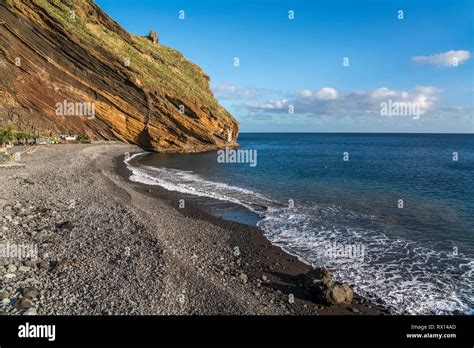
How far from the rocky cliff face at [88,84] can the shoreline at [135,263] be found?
115 feet

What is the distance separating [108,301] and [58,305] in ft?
4.60

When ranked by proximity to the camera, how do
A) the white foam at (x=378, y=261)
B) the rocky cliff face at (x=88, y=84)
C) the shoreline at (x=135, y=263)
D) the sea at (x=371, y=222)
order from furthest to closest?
the rocky cliff face at (x=88, y=84)
the sea at (x=371, y=222)
the white foam at (x=378, y=261)
the shoreline at (x=135, y=263)

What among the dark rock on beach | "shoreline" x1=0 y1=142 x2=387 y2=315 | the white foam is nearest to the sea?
the white foam

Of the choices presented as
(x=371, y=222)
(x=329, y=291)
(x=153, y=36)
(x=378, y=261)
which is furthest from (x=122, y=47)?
(x=329, y=291)

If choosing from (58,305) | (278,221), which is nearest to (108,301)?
(58,305)

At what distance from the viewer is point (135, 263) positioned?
1266 centimetres

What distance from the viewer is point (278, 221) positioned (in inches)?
831

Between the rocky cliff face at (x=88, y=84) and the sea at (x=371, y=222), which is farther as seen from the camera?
the rocky cliff face at (x=88, y=84)

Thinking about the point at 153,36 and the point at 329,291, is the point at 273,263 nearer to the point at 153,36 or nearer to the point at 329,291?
the point at 329,291

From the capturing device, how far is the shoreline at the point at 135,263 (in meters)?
10.1

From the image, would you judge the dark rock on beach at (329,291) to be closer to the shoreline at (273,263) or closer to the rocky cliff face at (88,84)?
the shoreline at (273,263)

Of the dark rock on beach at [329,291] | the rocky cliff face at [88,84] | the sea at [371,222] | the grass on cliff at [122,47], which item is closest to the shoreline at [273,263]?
the dark rock on beach at [329,291]

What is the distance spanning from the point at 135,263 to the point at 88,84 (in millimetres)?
52748
